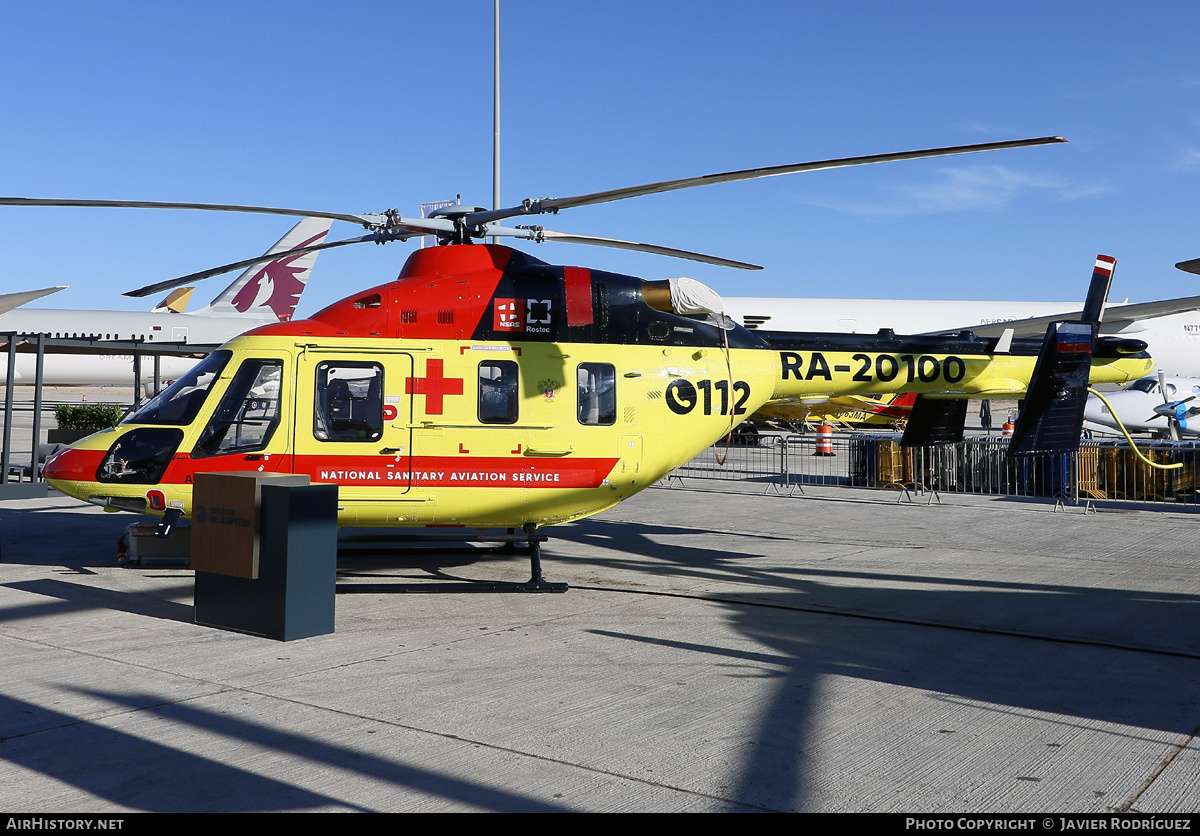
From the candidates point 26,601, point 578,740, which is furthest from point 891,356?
point 26,601

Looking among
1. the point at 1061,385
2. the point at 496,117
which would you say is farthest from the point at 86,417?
the point at 1061,385

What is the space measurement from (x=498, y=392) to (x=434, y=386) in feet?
2.06

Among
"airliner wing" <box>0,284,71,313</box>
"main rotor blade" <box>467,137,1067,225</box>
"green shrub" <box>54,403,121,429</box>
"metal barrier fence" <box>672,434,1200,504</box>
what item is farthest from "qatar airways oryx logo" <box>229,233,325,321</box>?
"main rotor blade" <box>467,137,1067,225</box>

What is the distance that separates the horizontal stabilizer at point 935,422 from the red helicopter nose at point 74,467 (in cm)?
875

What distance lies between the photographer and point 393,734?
194 inches

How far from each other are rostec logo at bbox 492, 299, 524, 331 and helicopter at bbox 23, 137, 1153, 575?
0.01 meters

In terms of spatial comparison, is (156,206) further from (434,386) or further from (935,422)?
(935,422)

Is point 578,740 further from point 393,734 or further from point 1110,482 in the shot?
point 1110,482

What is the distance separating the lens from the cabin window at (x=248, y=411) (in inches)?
357

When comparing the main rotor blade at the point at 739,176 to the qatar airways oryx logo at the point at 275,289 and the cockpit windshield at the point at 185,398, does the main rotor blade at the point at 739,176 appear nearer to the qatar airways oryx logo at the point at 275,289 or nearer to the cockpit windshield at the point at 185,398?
the cockpit windshield at the point at 185,398

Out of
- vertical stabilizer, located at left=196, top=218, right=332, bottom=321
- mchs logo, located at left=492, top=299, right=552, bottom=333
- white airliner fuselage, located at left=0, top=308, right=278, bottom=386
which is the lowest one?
mchs logo, located at left=492, top=299, right=552, bottom=333

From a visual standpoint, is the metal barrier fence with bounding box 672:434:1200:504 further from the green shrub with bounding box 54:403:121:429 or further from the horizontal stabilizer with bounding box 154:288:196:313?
the horizontal stabilizer with bounding box 154:288:196:313

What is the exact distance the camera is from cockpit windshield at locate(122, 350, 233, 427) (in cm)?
910

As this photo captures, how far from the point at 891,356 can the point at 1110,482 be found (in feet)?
30.1
